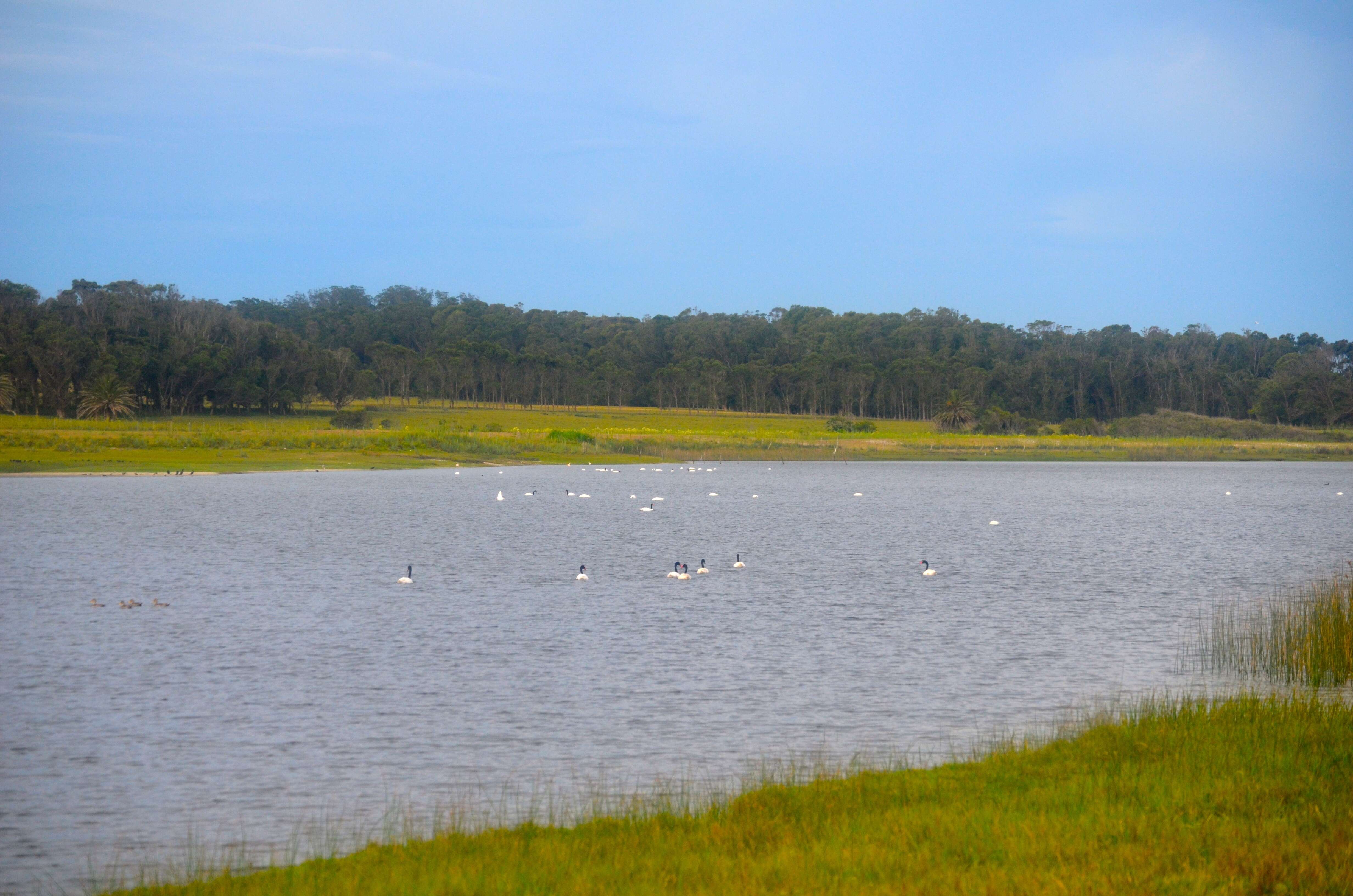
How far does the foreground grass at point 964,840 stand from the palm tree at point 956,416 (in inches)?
5957

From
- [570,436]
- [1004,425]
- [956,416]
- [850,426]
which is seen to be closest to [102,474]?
[570,436]

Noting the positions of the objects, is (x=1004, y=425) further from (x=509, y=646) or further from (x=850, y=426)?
(x=509, y=646)

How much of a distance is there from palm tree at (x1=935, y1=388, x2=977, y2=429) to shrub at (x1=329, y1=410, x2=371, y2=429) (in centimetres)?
7979

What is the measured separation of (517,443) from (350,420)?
4418 cm

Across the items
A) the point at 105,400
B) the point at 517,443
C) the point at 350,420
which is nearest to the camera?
the point at 517,443

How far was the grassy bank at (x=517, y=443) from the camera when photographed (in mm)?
83000

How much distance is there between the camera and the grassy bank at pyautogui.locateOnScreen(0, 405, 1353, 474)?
272ft

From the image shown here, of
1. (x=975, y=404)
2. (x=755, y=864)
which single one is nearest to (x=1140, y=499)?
(x=755, y=864)

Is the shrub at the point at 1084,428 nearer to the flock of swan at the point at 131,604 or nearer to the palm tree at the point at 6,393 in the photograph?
the palm tree at the point at 6,393

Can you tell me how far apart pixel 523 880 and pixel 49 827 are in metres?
5.12

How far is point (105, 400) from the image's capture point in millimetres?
121062

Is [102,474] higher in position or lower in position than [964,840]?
lower

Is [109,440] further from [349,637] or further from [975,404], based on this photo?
[975,404]

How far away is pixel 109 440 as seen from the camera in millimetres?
86438
